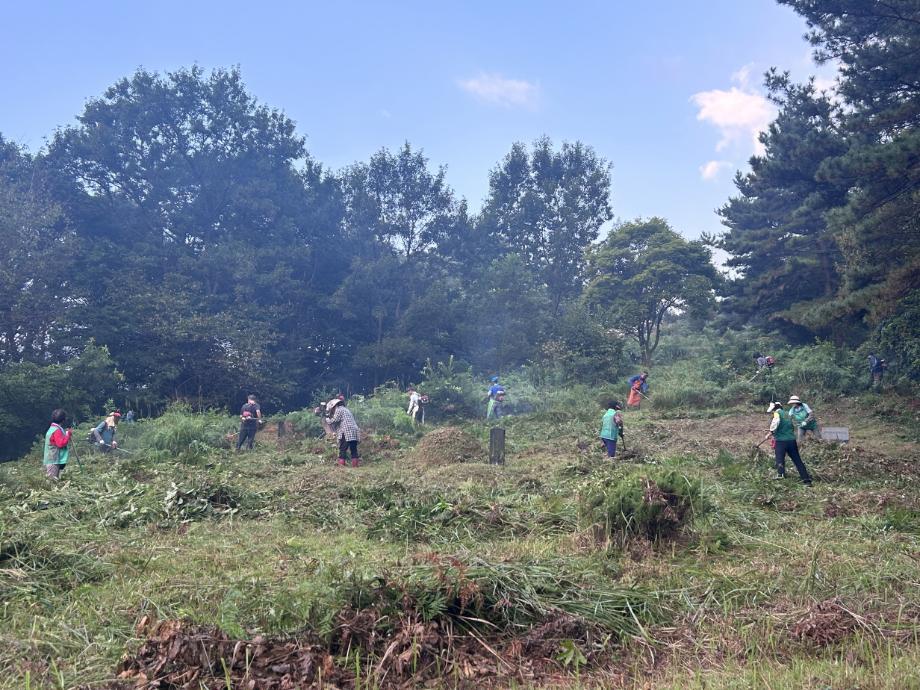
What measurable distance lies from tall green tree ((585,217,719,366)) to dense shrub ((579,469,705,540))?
26.0m

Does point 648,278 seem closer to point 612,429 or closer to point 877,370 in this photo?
point 877,370

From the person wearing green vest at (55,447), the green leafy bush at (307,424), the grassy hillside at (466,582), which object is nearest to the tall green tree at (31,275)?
the green leafy bush at (307,424)

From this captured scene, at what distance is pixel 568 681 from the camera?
4098 millimetres

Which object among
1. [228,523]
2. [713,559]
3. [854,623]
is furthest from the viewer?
[228,523]

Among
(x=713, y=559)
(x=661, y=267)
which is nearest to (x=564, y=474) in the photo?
(x=713, y=559)

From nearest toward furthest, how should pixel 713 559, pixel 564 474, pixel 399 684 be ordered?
pixel 399 684, pixel 713 559, pixel 564 474

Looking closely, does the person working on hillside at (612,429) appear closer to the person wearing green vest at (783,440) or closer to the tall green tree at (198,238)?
the person wearing green vest at (783,440)

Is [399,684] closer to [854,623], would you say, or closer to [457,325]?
[854,623]

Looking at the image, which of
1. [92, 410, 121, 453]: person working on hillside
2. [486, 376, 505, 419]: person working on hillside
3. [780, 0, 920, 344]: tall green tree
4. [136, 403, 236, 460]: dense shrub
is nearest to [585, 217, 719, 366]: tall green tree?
[486, 376, 505, 419]: person working on hillside

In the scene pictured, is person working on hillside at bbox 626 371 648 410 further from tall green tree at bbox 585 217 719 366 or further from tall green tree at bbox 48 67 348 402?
tall green tree at bbox 48 67 348 402

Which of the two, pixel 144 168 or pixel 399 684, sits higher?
pixel 144 168

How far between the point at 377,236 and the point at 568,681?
36247mm

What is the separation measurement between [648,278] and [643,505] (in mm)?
26620

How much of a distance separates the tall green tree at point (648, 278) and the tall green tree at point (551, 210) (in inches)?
327
